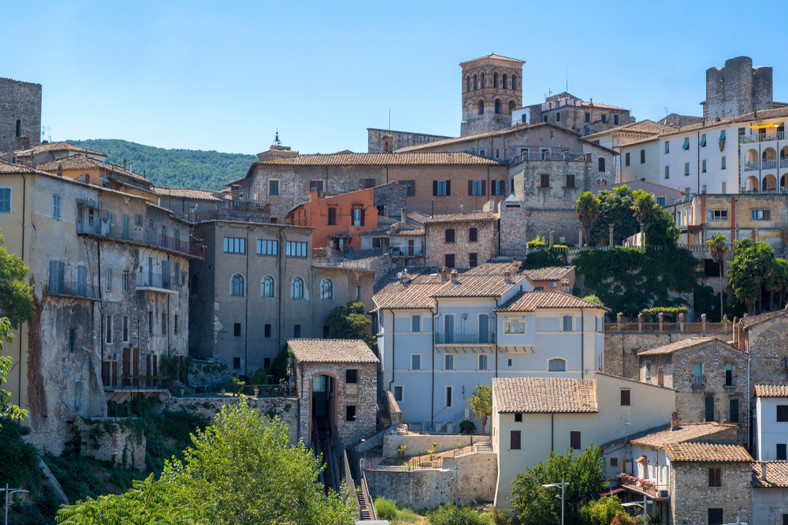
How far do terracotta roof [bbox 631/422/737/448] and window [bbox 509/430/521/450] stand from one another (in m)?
4.92

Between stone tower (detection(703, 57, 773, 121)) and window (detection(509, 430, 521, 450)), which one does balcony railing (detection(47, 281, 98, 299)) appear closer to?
window (detection(509, 430, 521, 450))

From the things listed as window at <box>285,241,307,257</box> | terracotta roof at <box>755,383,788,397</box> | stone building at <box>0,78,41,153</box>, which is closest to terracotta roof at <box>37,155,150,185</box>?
window at <box>285,241,307,257</box>

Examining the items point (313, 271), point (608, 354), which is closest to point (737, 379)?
point (608, 354)

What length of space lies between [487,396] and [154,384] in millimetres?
15515

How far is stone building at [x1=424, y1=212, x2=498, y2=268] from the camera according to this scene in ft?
265

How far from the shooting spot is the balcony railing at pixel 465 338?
228ft

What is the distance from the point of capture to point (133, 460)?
5800 centimetres

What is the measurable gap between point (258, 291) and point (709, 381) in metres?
24.1

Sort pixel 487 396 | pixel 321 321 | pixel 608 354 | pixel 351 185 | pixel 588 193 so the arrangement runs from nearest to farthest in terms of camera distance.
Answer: pixel 487 396, pixel 608 354, pixel 321 321, pixel 588 193, pixel 351 185

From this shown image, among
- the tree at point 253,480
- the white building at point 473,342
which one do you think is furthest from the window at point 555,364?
the tree at point 253,480

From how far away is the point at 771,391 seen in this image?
205ft

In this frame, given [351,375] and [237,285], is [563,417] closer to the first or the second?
[351,375]

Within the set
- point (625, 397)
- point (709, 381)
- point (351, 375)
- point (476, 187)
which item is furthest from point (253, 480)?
point (476, 187)

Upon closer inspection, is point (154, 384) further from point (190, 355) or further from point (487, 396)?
point (487, 396)
